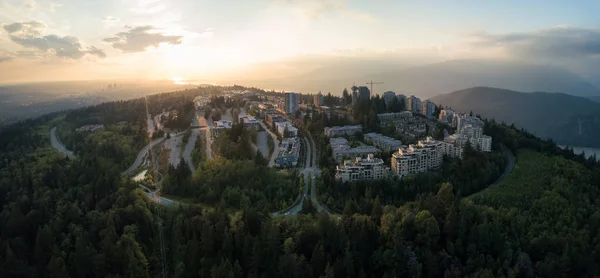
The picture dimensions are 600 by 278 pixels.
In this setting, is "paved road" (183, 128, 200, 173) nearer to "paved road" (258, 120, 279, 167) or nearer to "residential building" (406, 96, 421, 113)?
"paved road" (258, 120, 279, 167)

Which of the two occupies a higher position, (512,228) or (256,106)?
(256,106)

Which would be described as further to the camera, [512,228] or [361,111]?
[361,111]

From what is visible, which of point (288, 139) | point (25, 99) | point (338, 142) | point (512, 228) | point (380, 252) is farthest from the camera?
point (25, 99)

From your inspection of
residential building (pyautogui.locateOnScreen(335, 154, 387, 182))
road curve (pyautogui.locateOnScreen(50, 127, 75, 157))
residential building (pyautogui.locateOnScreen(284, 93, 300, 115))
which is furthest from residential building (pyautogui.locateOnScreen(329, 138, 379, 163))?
road curve (pyautogui.locateOnScreen(50, 127, 75, 157))

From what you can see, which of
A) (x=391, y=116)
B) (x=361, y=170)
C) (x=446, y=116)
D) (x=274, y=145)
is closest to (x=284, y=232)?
(x=361, y=170)

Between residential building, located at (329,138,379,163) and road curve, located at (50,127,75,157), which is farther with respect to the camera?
road curve, located at (50,127,75,157)

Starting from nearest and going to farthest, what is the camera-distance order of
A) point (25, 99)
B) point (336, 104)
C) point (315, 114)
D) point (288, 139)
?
point (288, 139), point (315, 114), point (336, 104), point (25, 99)

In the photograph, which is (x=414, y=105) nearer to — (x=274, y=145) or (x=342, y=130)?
(x=342, y=130)

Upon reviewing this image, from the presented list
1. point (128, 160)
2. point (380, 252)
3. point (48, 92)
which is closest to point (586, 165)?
point (380, 252)

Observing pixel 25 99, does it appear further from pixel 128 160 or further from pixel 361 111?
pixel 361 111
